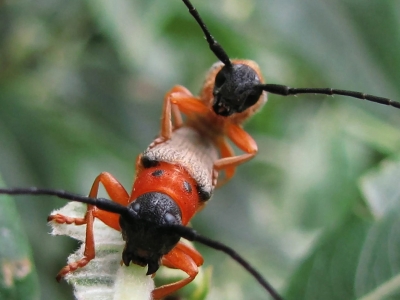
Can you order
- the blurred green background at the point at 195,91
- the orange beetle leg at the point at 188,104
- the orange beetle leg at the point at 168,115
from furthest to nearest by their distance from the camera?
the blurred green background at the point at 195,91
the orange beetle leg at the point at 188,104
the orange beetle leg at the point at 168,115

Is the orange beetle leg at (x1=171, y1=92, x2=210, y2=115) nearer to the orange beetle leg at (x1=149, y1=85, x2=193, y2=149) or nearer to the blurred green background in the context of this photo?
the orange beetle leg at (x1=149, y1=85, x2=193, y2=149)

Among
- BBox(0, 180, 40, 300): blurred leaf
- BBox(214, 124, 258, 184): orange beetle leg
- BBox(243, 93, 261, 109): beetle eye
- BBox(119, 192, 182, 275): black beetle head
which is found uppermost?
BBox(243, 93, 261, 109): beetle eye

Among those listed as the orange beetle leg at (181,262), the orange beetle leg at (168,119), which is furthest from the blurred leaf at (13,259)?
the orange beetle leg at (168,119)

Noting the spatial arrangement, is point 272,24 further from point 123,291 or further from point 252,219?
point 123,291

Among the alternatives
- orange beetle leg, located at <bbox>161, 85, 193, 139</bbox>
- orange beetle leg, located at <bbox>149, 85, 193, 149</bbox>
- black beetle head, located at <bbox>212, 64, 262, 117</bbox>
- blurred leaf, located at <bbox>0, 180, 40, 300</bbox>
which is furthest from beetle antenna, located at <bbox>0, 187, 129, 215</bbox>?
black beetle head, located at <bbox>212, 64, 262, 117</bbox>

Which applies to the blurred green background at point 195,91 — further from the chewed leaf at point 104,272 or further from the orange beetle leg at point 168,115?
the chewed leaf at point 104,272

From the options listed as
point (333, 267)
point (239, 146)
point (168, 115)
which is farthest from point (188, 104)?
point (333, 267)
